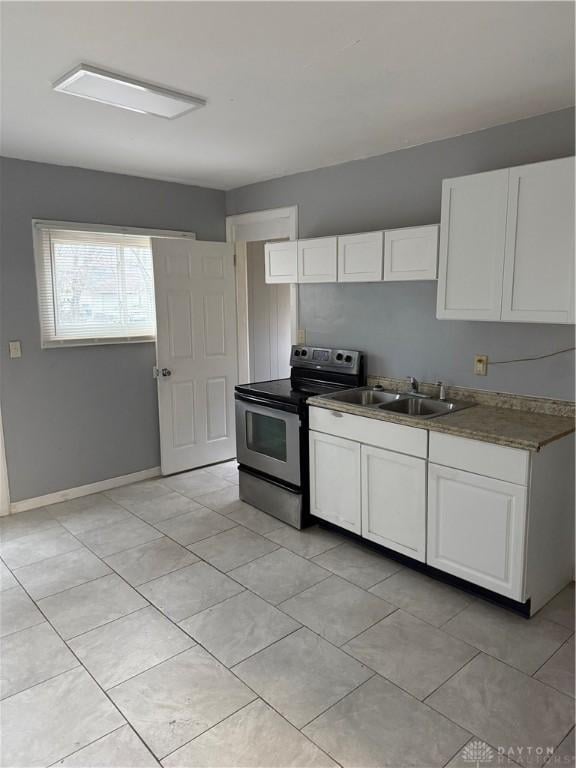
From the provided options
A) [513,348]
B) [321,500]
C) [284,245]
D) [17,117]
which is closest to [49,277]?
[17,117]

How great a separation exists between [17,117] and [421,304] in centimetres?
247

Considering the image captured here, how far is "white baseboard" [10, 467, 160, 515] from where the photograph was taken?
3.80m

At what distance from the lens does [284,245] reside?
3.79 meters

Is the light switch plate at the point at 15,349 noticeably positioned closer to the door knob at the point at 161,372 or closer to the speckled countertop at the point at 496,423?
the door knob at the point at 161,372

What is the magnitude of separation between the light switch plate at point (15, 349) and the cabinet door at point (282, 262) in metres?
1.83

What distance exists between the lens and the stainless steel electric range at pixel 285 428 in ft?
11.1

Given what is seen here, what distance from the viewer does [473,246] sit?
2.64 m

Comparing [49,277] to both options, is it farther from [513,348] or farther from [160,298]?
[513,348]

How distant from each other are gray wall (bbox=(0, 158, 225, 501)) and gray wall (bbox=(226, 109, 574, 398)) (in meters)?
1.05

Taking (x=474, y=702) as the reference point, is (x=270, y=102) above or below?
above

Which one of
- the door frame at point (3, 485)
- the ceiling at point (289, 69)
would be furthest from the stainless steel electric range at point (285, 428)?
the door frame at point (3, 485)

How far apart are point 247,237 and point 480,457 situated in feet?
9.87
